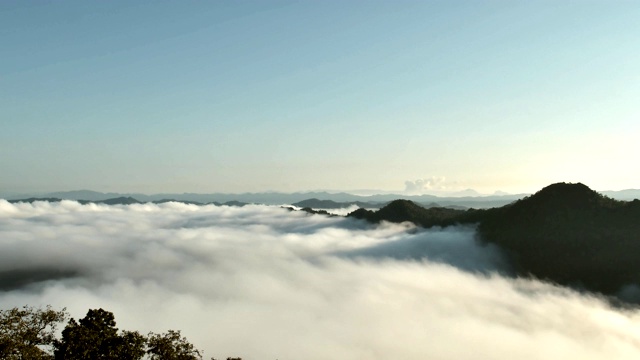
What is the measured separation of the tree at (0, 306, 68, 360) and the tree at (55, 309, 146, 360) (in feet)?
6.86

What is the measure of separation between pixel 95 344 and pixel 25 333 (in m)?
7.77

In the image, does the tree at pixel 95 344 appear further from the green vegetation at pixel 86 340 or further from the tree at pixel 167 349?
the tree at pixel 167 349

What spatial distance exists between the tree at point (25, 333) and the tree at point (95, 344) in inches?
82.3

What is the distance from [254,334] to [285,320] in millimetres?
18728

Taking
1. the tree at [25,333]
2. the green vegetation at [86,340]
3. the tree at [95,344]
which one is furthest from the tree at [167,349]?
the tree at [25,333]

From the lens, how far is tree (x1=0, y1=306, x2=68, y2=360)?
45.2 meters

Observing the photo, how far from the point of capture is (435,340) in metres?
169

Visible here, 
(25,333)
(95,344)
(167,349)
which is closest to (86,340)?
(95,344)

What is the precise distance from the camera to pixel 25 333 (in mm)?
49094

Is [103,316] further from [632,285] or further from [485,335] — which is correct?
[632,285]

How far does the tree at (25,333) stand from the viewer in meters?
45.2

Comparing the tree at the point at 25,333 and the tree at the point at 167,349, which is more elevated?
the tree at the point at 25,333

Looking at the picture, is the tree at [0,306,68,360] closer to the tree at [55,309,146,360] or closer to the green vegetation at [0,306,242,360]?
the green vegetation at [0,306,242,360]

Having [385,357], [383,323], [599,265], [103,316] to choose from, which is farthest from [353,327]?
[103,316]
